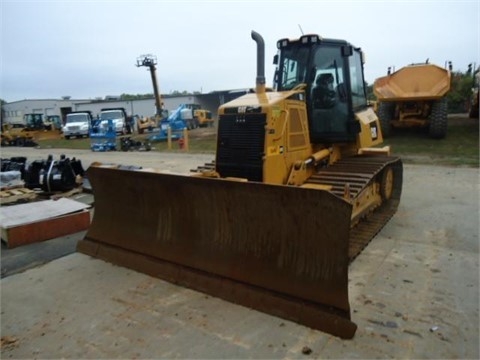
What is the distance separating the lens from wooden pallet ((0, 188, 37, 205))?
24.1 ft

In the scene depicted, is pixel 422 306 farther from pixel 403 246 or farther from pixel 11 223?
pixel 11 223

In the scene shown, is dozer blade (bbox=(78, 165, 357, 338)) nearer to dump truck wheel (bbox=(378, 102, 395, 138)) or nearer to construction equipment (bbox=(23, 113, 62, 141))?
dump truck wheel (bbox=(378, 102, 395, 138))

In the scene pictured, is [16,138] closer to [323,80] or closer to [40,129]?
[40,129]

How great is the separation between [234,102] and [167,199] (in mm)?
1552

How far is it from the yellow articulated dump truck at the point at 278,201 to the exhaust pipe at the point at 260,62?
0.02 m

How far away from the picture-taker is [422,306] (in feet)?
10.8

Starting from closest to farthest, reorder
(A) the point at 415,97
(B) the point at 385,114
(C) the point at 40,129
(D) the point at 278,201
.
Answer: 1. (D) the point at 278,201
2. (A) the point at 415,97
3. (B) the point at 385,114
4. (C) the point at 40,129

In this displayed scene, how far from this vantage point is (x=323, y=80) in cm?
521

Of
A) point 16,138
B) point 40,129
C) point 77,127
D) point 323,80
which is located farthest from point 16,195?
point 40,129

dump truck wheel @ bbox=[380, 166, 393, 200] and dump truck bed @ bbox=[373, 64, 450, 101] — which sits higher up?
dump truck bed @ bbox=[373, 64, 450, 101]

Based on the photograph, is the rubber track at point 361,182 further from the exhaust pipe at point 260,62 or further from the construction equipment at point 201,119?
the construction equipment at point 201,119

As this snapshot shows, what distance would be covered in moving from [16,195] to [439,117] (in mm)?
A: 12211

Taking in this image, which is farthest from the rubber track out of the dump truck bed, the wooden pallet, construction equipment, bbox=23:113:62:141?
construction equipment, bbox=23:113:62:141

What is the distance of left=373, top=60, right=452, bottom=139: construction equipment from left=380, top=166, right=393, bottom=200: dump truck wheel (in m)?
7.88
